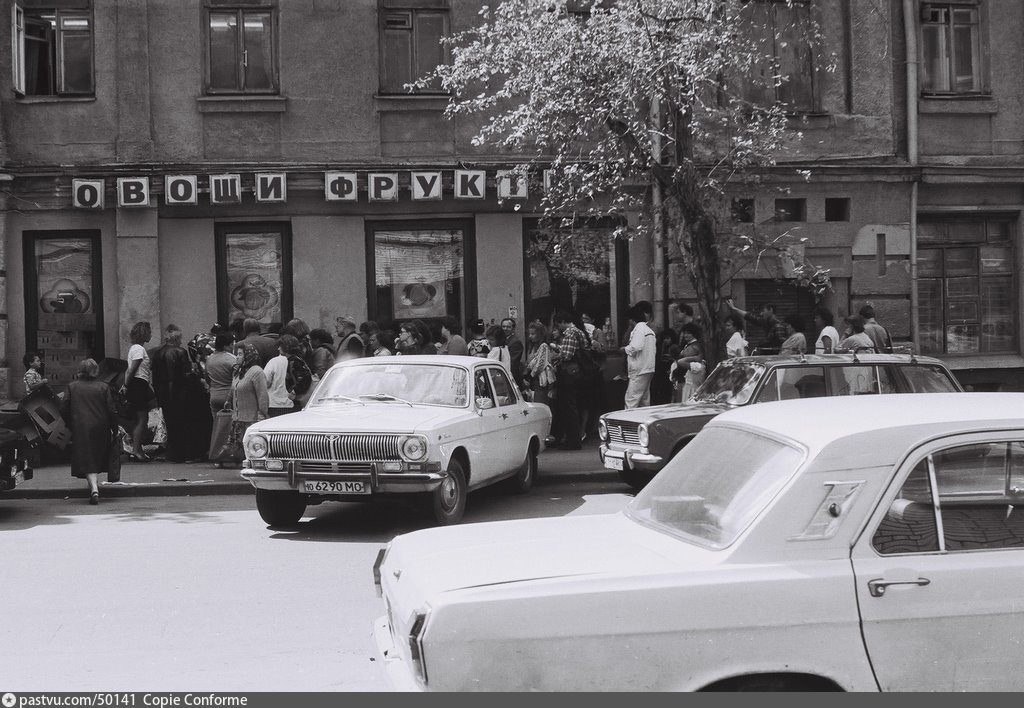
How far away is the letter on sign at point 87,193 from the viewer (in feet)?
53.7

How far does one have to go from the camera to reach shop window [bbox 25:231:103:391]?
663 inches

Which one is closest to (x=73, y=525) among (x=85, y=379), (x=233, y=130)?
(x=85, y=379)

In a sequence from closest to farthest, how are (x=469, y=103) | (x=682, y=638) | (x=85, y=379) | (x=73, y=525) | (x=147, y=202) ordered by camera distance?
(x=682, y=638)
(x=73, y=525)
(x=85, y=379)
(x=469, y=103)
(x=147, y=202)

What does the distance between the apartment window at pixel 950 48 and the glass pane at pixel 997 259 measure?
2739 mm

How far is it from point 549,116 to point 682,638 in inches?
445

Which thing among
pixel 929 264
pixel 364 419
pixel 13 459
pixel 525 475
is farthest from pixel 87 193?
pixel 929 264

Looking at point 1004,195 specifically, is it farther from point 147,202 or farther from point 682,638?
point 682,638

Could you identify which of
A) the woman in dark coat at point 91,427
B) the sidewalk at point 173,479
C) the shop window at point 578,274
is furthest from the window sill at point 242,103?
the woman in dark coat at point 91,427

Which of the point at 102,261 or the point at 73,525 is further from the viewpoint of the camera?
the point at 102,261

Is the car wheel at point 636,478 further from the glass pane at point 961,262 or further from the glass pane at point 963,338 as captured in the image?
the glass pane at point 961,262

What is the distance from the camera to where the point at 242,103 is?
17.0 m

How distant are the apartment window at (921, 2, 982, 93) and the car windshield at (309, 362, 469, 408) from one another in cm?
1185

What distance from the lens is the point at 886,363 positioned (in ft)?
35.9

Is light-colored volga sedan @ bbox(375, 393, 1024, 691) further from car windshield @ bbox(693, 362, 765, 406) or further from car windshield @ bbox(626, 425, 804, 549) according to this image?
car windshield @ bbox(693, 362, 765, 406)
